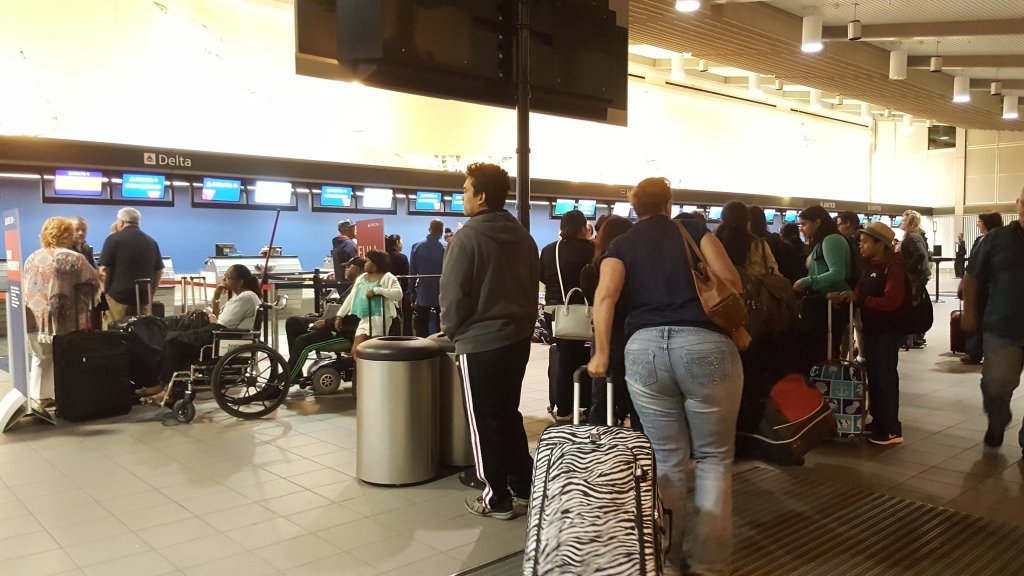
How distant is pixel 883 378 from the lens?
5238 millimetres

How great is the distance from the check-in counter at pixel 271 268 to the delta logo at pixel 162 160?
1.62m

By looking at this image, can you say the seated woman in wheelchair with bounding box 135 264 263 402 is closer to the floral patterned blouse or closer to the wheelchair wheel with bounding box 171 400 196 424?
the wheelchair wheel with bounding box 171 400 196 424

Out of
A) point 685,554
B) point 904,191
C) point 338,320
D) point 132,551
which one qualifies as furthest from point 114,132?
point 904,191

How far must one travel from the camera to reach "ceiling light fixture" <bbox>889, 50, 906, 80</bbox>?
11.7 m

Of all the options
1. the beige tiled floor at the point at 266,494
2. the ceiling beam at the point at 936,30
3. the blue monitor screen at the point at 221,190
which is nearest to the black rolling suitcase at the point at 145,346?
the beige tiled floor at the point at 266,494

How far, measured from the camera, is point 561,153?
16.7 m

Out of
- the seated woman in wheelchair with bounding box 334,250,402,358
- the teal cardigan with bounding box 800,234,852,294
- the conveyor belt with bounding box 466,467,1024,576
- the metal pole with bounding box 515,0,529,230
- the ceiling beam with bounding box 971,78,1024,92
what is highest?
the ceiling beam with bounding box 971,78,1024,92

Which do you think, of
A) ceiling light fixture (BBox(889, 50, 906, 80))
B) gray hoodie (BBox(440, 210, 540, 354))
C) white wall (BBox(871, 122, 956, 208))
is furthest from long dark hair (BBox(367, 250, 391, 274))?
white wall (BBox(871, 122, 956, 208))

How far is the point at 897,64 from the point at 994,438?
8429 millimetres

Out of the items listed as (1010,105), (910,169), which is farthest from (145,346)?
(910,169)

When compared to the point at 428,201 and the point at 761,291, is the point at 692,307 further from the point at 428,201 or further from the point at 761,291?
the point at 428,201

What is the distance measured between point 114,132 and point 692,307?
10550 millimetres

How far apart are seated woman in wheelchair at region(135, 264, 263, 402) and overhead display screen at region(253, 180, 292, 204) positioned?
195 inches

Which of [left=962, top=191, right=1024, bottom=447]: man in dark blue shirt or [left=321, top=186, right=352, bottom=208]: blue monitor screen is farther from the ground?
[left=321, top=186, right=352, bottom=208]: blue monitor screen
